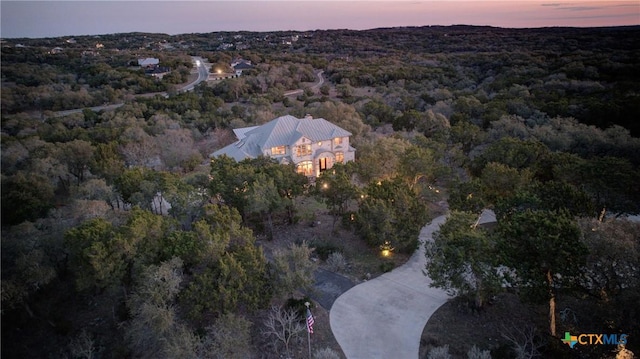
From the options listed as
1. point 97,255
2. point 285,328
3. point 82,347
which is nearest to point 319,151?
point 285,328

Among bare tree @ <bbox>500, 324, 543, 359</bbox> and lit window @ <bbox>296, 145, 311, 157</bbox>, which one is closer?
bare tree @ <bbox>500, 324, 543, 359</bbox>

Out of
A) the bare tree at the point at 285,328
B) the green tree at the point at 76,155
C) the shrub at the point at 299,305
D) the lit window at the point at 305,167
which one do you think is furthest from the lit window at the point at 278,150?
the bare tree at the point at 285,328

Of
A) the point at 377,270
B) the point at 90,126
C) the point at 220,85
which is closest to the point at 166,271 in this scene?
the point at 377,270

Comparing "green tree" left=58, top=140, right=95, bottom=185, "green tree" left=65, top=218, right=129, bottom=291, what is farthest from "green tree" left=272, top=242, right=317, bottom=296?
"green tree" left=58, top=140, right=95, bottom=185

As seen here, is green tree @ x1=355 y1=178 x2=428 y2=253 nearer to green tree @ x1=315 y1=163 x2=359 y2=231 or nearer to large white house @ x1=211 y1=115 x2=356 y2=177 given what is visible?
green tree @ x1=315 y1=163 x2=359 y2=231

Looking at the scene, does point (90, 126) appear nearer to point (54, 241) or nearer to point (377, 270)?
point (54, 241)

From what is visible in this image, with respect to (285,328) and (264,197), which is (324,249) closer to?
(264,197)
